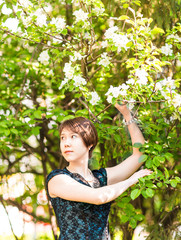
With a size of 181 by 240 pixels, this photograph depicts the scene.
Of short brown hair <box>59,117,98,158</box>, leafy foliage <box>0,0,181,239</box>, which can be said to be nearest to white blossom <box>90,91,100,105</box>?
leafy foliage <box>0,0,181,239</box>

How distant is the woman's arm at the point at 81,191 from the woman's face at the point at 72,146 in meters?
0.13

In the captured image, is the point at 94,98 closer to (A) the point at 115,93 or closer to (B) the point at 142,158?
(A) the point at 115,93

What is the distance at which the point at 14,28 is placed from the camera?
2.70 m

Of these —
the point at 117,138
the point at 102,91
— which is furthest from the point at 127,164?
the point at 102,91

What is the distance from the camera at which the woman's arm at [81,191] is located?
1.68 meters

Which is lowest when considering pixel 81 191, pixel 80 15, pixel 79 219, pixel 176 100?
pixel 79 219

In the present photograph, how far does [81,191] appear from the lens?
1.69 metres

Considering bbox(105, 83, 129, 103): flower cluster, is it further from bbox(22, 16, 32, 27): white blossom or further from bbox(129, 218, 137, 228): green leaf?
bbox(129, 218, 137, 228): green leaf

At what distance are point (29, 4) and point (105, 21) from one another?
1255mm

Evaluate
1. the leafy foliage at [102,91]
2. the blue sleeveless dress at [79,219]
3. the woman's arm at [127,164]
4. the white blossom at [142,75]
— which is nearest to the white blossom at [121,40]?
the leafy foliage at [102,91]

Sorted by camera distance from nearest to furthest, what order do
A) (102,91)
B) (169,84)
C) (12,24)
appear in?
(169,84)
(12,24)
(102,91)

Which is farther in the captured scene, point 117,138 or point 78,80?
point 117,138

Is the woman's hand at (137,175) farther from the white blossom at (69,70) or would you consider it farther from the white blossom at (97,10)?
the white blossom at (97,10)

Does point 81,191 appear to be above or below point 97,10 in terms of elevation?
below
